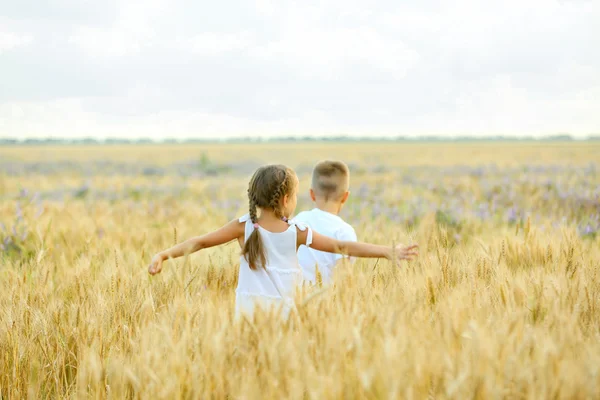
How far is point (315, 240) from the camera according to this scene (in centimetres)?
299

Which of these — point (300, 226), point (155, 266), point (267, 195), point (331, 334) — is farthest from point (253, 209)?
Result: point (331, 334)

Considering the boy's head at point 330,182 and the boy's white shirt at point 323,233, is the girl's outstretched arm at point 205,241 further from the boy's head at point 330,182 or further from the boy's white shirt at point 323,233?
the boy's head at point 330,182

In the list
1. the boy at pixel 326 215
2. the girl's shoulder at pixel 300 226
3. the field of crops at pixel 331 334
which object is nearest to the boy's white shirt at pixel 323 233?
the boy at pixel 326 215

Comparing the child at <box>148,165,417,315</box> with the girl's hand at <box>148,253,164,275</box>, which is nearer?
the girl's hand at <box>148,253,164,275</box>

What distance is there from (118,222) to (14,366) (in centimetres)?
411

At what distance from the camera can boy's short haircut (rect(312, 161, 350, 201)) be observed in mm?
3795

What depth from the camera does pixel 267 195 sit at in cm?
294

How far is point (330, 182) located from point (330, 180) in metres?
0.01

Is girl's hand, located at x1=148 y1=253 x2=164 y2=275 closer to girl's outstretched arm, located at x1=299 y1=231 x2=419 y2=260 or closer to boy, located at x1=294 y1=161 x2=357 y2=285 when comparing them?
girl's outstretched arm, located at x1=299 y1=231 x2=419 y2=260

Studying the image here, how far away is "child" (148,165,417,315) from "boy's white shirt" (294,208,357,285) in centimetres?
53

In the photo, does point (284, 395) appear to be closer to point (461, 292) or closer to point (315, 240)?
point (461, 292)

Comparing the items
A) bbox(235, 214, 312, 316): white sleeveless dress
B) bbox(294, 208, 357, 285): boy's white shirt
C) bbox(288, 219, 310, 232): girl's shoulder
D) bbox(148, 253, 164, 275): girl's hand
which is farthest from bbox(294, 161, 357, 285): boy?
bbox(148, 253, 164, 275): girl's hand

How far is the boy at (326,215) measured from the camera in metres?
3.62

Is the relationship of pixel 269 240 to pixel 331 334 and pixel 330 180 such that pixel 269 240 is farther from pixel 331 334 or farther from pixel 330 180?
pixel 331 334
